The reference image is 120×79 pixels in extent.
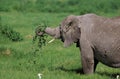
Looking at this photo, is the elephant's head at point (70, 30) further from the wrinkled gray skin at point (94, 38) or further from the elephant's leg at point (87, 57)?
the elephant's leg at point (87, 57)

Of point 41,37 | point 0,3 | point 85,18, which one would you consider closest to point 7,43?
point 41,37

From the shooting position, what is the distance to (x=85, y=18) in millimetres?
11172

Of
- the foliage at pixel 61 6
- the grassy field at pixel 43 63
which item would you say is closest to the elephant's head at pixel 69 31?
the grassy field at pixel 43 63

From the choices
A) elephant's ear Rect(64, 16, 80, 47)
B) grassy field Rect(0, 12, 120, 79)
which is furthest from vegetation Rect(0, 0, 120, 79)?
elephant's ear Rect(64, 16, 80, 47)

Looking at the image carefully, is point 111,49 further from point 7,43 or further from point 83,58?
point 7,43

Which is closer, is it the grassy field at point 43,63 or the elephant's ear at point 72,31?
the grassy field at point 43,63

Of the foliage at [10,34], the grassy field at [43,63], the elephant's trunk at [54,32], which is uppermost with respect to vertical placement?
the elephant's trunk at [54,32]

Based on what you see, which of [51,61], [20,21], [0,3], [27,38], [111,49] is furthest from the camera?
[0,3]

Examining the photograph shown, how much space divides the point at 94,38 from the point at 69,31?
0.78 meters

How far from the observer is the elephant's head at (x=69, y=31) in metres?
11.2

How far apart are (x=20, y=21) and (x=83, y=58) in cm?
1462

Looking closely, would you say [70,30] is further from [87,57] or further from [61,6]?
[61,6]

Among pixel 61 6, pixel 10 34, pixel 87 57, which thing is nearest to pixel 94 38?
pixel 87 57

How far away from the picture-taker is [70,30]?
37.4 feet
